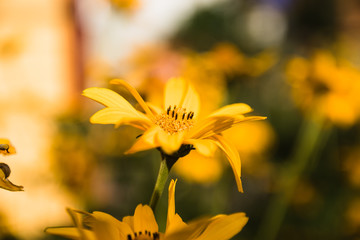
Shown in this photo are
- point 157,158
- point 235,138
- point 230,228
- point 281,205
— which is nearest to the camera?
point 230,228

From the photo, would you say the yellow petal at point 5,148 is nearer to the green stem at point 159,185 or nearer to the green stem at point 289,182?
the green stem at point 159,185

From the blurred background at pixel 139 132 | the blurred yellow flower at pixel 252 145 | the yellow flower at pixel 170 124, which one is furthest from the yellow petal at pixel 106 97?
the blurred yellow flower at pixel 252 145

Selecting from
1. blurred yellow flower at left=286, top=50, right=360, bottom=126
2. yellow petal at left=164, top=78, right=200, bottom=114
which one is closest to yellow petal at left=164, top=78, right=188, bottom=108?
yellow petal at left=164, top=78, right=200, bottom=114

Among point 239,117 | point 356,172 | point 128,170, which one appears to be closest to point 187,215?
point 128,170

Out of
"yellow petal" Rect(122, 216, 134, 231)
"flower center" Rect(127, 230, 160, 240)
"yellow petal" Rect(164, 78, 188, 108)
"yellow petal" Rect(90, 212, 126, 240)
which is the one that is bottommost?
"flower center" Rect(127, 230, 160, 240)

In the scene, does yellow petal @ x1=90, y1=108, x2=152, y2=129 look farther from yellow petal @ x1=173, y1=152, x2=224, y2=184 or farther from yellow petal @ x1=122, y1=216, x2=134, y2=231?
yellow petal @ x1=173, y1=152, x2=224, y2=184

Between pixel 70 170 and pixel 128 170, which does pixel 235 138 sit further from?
pixel 70 170
